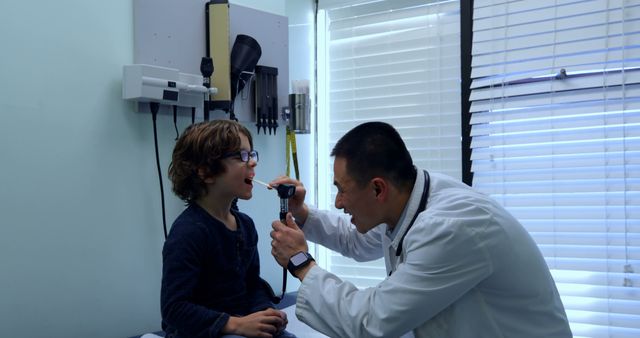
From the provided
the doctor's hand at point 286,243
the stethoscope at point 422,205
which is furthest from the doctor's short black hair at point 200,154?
the stethoscope at point 422,205

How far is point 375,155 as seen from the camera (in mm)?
1293

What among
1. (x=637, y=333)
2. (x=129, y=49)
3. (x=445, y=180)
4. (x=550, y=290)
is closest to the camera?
(x=550, y=290)

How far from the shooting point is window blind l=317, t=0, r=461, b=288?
2.40m

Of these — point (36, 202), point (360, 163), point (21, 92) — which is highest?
point (21, 92)

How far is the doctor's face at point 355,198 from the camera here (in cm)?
133

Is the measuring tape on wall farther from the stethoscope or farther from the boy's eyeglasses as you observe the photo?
the stethoscope

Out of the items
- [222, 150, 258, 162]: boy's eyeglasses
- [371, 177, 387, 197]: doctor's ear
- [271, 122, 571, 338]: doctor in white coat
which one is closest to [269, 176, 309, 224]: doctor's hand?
[222, 150, 258, 162]: boy's eyeglasses

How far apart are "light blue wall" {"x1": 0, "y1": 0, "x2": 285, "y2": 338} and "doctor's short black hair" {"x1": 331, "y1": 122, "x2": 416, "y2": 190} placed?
87 centimetres

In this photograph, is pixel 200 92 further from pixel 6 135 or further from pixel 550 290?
pixel 550 290

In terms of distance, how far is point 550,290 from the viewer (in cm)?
126

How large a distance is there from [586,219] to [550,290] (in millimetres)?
936

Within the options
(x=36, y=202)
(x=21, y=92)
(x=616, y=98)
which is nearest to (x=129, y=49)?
(x=21, y=92)

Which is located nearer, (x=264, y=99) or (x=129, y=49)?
(x=129, y=49)

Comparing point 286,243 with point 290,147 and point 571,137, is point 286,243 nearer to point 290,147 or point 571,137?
point 290,147
